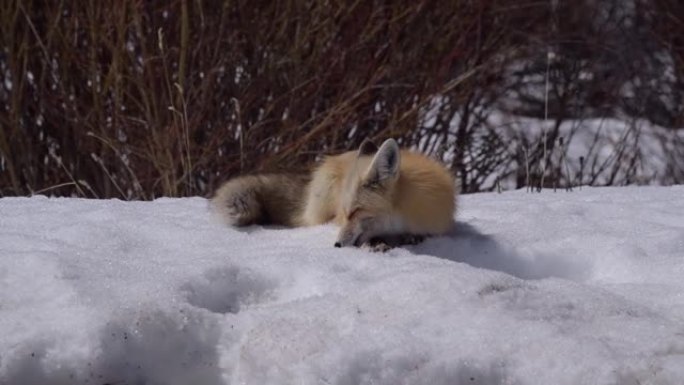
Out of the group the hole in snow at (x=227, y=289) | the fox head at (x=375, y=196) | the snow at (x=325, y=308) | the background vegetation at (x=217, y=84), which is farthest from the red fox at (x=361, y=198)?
the background vegetation at (x=217, y=84)

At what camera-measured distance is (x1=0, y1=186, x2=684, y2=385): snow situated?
2.96m

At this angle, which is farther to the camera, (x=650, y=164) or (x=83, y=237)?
(x=650, y=164)

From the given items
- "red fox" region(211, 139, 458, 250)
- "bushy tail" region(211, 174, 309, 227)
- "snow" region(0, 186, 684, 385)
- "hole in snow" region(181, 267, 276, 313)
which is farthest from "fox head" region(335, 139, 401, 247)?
"hole in snow" region(181, 267, 276, 313)

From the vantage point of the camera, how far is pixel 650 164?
9.50 meters

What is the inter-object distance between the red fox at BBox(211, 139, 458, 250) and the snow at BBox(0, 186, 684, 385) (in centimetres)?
13

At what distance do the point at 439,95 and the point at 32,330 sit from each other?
4.63 meters

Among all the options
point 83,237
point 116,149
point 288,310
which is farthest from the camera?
point 116,149

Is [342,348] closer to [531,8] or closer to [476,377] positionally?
[476,377]

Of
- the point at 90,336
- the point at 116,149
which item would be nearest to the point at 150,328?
the point at 90,336

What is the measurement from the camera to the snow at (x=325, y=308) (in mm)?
2963

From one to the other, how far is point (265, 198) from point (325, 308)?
147 centimetres

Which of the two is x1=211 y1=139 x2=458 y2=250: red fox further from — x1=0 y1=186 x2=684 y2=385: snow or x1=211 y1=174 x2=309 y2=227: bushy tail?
x1=0 y1=186 x2=684 y2=385: snow

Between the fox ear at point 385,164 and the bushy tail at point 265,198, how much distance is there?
50 cm

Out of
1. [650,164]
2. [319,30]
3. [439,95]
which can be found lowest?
[650,164]
